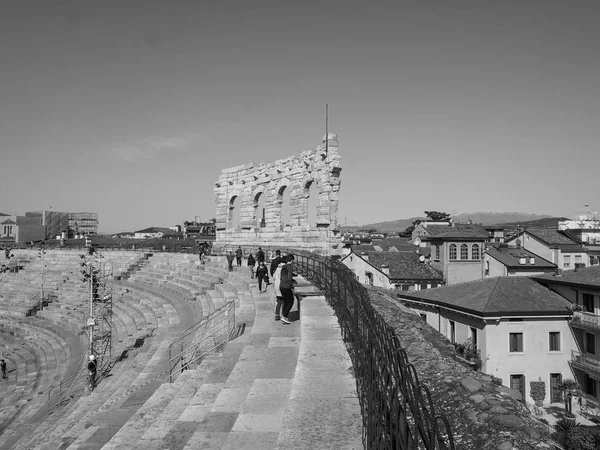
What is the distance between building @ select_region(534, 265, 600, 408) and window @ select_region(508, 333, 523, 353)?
3136 mm

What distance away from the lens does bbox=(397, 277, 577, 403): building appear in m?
24.2

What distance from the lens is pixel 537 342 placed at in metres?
24.9

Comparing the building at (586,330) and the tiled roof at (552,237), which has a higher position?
the tiled roof at (552,237)

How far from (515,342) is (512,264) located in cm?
1282

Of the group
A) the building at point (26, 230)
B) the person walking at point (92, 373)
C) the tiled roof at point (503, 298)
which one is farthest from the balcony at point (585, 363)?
the building at point (26, 230)

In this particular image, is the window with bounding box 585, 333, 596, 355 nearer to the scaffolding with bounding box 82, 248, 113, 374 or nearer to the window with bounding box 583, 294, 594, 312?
the window with bounding box 583, 294, 594, 312

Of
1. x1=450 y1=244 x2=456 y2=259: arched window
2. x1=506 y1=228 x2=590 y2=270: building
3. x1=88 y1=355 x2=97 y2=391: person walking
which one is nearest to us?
x1=88 y1=355 x2=97 y2=391: person walking

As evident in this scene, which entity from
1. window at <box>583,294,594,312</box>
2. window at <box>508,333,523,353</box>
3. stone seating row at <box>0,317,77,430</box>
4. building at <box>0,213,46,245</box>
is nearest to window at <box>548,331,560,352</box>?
window at <box>508,333,523,353</box>

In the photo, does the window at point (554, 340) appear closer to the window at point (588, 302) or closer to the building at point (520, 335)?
the building at point (520, 335)

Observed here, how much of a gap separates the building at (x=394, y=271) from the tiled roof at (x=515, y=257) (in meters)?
5.95

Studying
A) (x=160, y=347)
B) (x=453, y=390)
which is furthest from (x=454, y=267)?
(x=453, y=390)

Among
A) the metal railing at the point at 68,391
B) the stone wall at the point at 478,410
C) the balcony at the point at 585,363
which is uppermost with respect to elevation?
the stone wall at the point at 478,410

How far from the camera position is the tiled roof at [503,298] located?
964 inches

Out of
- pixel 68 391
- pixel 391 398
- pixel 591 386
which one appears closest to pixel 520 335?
pixel 591 386
